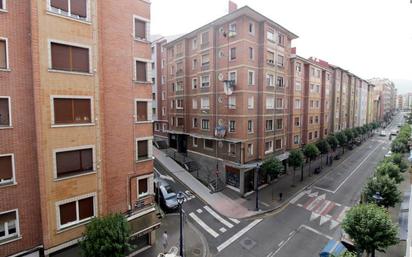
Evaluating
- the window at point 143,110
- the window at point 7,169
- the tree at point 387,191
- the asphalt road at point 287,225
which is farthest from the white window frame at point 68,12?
the tree at point 387,191

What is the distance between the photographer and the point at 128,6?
14.9 m

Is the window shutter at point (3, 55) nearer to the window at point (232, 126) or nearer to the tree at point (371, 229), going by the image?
the window at point (232, 126)

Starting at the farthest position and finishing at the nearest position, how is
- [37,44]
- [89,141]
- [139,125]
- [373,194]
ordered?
[373,194] → [139,125] → [89,141] → [37,44]

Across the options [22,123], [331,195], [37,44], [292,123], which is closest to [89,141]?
[22,123]

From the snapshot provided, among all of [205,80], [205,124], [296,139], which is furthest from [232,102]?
[296,139]

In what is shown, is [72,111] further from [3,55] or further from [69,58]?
[3,55]

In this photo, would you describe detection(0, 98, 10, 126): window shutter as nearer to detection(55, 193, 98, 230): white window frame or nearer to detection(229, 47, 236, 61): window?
detection(55, 193, 98, 230): white window frame

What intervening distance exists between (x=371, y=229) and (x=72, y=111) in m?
19.6

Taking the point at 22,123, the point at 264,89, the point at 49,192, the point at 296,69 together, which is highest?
the point at 296,69

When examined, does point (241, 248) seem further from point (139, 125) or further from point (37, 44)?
point (37, 44)

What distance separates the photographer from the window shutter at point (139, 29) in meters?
15.6

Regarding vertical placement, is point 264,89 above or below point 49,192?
above

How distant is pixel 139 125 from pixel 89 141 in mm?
3631

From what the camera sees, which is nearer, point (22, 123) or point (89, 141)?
point (22, 123)
